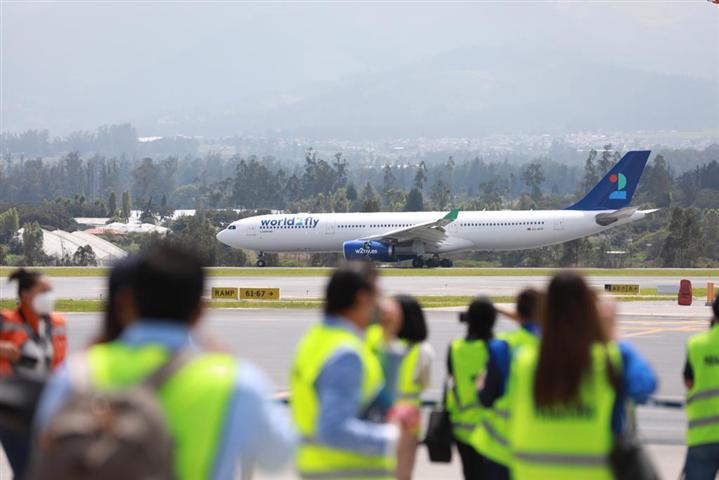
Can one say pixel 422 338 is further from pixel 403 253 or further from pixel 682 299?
pixel 403 253

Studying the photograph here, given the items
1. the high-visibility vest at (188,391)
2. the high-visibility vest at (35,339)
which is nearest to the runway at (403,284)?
the high-visibility vest at (35,339)

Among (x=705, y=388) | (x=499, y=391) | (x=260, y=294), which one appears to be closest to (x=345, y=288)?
(x=499, y=391)

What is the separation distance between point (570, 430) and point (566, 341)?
1.26 ft

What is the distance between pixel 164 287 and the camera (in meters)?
4.07

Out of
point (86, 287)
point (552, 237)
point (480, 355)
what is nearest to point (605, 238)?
point (552, 237)

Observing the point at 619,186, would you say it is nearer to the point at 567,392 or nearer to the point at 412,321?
the point at 412,321

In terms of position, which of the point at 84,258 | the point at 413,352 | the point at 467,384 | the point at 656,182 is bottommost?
the point at 84,258

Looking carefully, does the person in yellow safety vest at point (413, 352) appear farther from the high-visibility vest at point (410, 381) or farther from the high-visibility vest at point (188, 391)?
the high-visibility vest at point (188, 391)

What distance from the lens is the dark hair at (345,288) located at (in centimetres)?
579

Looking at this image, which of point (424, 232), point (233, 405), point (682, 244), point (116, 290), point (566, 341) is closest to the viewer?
point (233, 405)

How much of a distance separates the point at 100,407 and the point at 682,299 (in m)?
33.7

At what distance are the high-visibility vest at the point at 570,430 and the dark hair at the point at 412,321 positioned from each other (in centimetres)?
278

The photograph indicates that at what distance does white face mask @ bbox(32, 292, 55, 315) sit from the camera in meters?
8.16

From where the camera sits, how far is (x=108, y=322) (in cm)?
442
